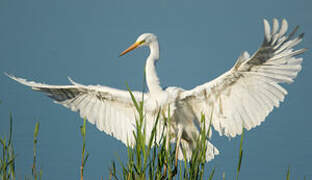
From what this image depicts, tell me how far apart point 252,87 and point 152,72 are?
0.77m

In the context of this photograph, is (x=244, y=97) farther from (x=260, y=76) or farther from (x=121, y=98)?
(x=121, y=98)

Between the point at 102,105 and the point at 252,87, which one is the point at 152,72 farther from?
the point at 252,87

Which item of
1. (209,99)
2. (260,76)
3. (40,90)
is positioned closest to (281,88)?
(260,76)

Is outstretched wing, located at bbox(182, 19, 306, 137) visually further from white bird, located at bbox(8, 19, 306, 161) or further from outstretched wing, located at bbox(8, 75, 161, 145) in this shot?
outstretched wing, located at bbox(8, 75, 161, 145)

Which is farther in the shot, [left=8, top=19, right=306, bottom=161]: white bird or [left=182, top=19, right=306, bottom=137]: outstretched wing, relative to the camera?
[left=8, top=19, right=306, bottom=161]: white bird

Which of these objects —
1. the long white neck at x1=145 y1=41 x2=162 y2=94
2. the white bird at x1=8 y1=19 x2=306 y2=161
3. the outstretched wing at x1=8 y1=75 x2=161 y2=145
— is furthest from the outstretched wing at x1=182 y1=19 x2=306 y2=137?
the outstretched wing at x1=8 y1=75 x2=161 y2=145

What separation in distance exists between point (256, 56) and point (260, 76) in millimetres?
212

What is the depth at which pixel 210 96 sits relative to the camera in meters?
2.51

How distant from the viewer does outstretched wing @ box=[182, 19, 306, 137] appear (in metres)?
2.01

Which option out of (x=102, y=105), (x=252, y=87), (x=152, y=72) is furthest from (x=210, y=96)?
(x=102, y=105)

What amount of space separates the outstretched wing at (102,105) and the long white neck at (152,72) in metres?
0.10

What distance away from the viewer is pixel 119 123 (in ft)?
10.1

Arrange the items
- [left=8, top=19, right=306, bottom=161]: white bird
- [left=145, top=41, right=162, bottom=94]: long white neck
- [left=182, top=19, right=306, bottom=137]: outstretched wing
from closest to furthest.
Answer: [left=182, top=19, right=306, bottom=137]: outstretched wing < [left=8, top=19, right=306, bottom=161]: white bird < [left=145, top=41, right=162, bottom=94]: long white neck

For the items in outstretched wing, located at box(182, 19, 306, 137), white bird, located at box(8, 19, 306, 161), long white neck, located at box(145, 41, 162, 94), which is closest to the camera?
outstretched wing, located at box(182, 19, 306, 137)
